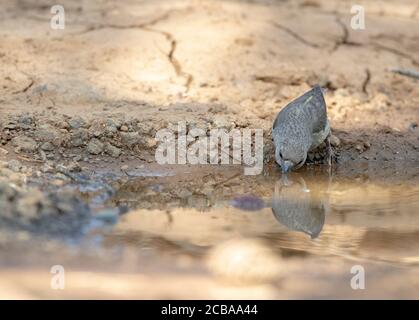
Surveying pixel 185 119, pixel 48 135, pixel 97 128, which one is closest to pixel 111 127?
pixel 97 128

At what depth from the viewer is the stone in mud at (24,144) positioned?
535 centimetres

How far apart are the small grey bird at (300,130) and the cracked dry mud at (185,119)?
0.60ft

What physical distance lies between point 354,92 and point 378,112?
0.30m

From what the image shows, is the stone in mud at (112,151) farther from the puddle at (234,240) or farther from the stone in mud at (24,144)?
the stone in mud at (24,144)

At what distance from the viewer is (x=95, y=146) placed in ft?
18.1

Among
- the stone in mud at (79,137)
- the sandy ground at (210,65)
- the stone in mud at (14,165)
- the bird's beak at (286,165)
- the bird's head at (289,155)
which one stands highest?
the sandy ground at (210,65)

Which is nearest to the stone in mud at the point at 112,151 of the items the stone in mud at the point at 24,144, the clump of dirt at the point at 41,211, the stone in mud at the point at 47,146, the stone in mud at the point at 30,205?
the stone in mud at the point at 47,146

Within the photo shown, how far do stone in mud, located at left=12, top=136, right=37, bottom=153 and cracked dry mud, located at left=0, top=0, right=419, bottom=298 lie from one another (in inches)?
0.4

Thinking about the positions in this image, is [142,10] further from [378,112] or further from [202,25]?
[378,112]

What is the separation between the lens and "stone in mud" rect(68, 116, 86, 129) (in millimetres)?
5598

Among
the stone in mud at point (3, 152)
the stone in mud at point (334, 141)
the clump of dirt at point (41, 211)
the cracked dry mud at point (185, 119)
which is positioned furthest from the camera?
the stone in mud at point (334, 141)

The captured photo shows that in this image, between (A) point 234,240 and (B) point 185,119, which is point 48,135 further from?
(A) point 234,240

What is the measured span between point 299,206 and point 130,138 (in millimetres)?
1426

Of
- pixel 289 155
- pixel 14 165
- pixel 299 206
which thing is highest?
pixel 289 155
